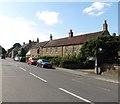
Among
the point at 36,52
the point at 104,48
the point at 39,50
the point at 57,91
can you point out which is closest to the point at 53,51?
the point at 39,50

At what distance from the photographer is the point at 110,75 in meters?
26.6

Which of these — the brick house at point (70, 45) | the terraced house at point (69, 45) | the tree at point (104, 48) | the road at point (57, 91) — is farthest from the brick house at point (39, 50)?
the road at point (57, 91)

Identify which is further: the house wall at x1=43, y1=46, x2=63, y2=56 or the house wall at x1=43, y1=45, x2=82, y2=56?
the house wall at x1=43, y1=46, x2=63, y2=56

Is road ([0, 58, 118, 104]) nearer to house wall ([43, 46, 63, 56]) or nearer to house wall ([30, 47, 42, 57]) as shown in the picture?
house wall ([43, 46, 63, 56])

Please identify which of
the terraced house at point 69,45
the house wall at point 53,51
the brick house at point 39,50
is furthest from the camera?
the brick house at point 39,50

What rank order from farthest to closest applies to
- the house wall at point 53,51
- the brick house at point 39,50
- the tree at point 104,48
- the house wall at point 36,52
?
the house wall at point 36,52 < the brick house at point 39,50 < the house wall at point 53,51 < the tree at point 104,48

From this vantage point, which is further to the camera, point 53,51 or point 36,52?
point 36,52

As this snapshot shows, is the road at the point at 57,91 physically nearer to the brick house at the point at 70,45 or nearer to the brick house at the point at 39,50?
the brick house at the point at 70,45

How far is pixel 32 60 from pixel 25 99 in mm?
45677

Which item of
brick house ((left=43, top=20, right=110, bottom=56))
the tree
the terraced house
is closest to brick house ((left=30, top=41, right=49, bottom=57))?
the terraced house

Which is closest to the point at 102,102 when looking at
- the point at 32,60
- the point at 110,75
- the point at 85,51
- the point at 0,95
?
the point at 0,95

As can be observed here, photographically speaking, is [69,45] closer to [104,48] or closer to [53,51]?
[53,51]

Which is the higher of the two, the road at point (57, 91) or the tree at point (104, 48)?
the tree at point (104, 48)

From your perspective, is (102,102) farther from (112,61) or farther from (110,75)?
(112,61)
